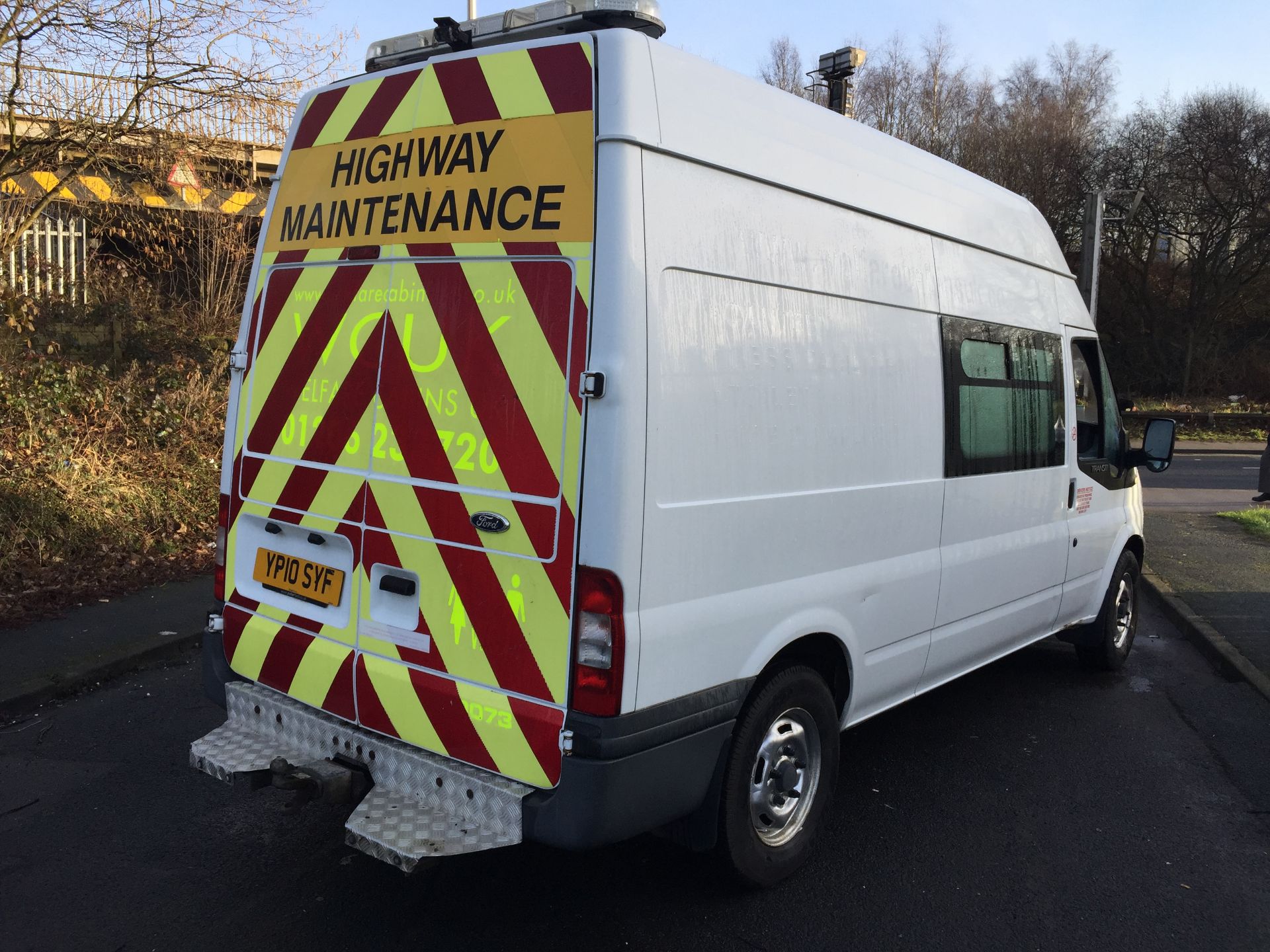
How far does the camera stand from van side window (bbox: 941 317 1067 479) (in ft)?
14.3

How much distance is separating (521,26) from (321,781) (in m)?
2.54

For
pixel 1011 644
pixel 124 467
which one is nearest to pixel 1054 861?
pixel 1011 644

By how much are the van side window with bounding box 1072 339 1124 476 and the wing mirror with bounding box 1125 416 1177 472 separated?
0.46 ft

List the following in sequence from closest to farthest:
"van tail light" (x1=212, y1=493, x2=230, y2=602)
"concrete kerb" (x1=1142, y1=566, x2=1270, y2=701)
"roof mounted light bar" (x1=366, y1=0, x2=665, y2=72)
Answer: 1. "roof mounted light bar" (x1=366, y1=0, x2=665, y2=72)
2. "van tail light" (x1=212, y1=493, x2=230, y2=602)
3. "concrete kerb" (x1=1142, y1=566, x2=1270, y2=701)

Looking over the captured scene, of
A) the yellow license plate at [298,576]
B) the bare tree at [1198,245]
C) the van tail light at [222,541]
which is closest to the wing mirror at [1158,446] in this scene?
the yellow license plate at [298,576]

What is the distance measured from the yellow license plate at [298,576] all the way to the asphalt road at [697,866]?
1.01m

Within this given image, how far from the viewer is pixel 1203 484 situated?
16844 millimetres

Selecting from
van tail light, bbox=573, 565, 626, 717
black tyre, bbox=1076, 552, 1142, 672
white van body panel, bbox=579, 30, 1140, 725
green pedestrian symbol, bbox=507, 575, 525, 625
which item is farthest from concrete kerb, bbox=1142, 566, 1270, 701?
green pedestrian symbol, bbox=507, 575, 525, 625

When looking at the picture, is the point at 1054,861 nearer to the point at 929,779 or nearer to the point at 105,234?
the point at 929,779

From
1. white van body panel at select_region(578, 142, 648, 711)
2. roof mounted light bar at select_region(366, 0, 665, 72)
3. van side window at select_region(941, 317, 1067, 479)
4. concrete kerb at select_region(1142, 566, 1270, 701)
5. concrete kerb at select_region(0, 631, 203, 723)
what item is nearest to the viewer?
white van body panel at select_region(578, 142, 648, 711)

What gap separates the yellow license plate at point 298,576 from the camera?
3.43m

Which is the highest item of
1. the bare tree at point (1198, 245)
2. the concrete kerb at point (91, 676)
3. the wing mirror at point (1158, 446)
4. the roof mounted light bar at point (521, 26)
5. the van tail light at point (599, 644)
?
the bare tree at point (1198, 245)

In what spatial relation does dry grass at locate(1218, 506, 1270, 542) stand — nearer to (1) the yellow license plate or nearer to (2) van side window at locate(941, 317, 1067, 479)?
(2) van side window at locate(941, 317, 1067, 479)

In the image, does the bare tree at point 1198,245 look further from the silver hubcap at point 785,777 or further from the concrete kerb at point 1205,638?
the silver hubcap at point 785,777
